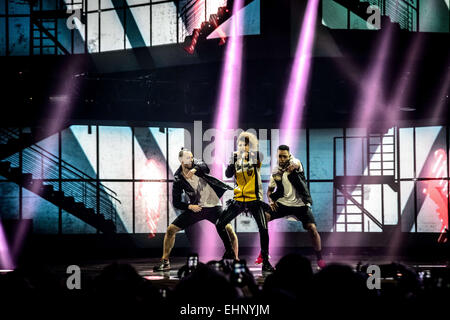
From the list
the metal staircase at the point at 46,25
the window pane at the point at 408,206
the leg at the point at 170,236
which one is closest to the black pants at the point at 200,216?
the leg at the point at 170,236

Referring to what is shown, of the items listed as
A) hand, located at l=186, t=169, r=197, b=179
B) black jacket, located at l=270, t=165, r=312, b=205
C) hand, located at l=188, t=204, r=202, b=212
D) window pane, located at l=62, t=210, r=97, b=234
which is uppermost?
hand, located at l=186, t=169, r=197, b=179

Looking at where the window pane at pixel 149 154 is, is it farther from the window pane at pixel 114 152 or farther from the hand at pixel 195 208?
the hand at pixel 195 208

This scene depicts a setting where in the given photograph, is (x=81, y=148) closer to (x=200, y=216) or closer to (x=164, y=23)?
(x=164, y=23)

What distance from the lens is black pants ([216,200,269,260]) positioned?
9203mm

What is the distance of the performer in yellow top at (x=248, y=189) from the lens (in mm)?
9211

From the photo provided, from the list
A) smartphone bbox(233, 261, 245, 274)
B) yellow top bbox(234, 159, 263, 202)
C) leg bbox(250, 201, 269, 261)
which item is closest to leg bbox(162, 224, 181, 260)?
yellow top bbox(234, 159, 263, 202)

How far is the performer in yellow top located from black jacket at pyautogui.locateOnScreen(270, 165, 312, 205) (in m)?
0.37

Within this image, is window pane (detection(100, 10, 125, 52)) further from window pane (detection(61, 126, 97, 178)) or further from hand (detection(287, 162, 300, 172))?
hand (detection(287, 162, 300, 172))

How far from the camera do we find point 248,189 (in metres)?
9.30

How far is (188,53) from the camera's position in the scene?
1706cm
